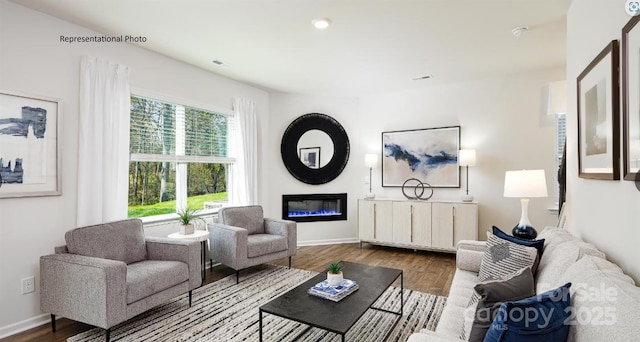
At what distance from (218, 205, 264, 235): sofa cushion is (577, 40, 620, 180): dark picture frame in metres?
3.39

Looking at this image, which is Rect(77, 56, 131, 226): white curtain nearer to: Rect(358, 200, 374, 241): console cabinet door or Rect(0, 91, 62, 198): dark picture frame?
Rect(0, 91, 62, 198): dark picture frame

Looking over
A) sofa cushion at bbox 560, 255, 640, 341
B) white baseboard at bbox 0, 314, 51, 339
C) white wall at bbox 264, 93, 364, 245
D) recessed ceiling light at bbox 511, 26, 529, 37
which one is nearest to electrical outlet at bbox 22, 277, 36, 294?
white baseboard at bbox 0, 314, 51, 339

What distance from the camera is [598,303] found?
102 cm

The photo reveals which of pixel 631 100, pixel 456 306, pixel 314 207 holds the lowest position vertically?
pixel 456 306

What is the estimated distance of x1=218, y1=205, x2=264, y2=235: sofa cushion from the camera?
3.89 meters

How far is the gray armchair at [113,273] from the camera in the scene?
2.19 meters

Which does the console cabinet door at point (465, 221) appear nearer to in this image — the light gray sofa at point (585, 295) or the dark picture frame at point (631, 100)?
the light gray sofa at point (585, 295)

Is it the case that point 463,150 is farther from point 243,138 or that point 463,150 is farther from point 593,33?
point 243,138

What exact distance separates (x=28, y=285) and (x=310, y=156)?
385cm

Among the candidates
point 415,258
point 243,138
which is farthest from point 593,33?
point 243,138

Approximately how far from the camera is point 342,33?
3.02m

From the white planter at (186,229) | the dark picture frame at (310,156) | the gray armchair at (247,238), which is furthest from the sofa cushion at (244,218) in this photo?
the dark picture frame at (310,156)

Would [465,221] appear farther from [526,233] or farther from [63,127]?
[63,127]

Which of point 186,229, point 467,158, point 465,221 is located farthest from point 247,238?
point 467,158
